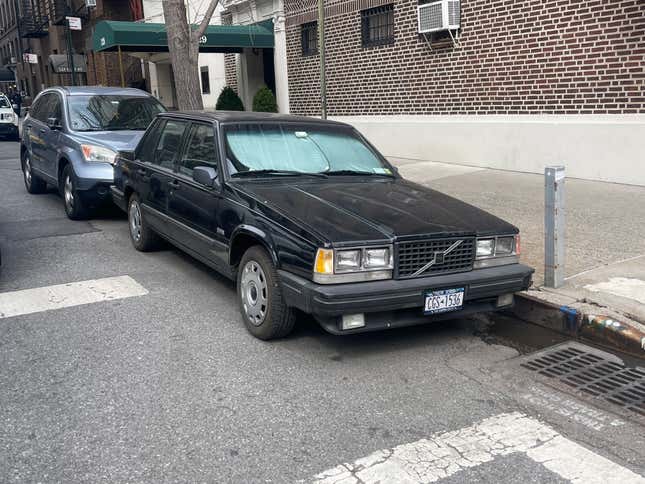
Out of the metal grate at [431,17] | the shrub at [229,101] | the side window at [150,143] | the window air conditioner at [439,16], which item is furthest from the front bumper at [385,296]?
the shrub at [229,101]

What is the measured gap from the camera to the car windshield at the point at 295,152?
18.4 feet

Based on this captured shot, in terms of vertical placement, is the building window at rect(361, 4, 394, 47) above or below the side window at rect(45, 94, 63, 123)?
above

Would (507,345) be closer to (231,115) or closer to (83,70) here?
(231,115)

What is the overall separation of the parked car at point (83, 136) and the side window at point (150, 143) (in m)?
1.63

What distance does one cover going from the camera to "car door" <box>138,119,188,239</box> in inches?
256

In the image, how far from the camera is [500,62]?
464 inches

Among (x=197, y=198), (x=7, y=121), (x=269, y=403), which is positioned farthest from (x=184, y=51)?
(x=7, y=121)

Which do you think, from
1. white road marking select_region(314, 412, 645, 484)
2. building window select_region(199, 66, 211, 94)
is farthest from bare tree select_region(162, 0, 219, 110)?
building window select_region(199, 66, 211, 94)

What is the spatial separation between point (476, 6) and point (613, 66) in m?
3.19

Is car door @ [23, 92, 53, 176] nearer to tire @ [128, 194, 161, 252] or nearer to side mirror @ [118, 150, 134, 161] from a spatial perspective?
side mirror @ [118, 150, 134, 161]

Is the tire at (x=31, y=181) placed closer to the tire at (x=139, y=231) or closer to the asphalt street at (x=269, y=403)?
the tire at (x=139, y=231)

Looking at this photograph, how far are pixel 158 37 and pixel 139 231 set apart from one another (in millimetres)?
11609

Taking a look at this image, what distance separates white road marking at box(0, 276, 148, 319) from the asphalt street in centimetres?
3

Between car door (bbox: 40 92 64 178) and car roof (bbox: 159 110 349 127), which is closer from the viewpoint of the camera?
car roof (bbox: 159 110 349 127)
